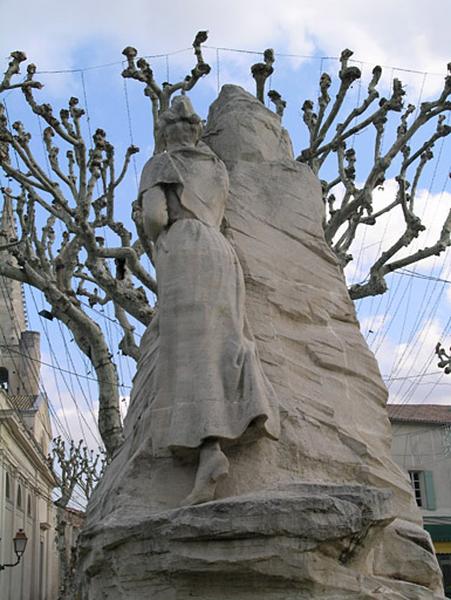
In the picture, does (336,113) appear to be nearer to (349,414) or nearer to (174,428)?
(349,414)

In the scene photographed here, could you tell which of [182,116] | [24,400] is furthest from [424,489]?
[24,400]

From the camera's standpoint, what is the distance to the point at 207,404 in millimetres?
5207

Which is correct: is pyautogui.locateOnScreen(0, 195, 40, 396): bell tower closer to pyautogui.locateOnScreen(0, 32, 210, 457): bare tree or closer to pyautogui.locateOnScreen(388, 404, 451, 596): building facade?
pyautogui.locateOnScreen(388, 404, 451, 596): building facade

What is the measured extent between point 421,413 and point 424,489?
141 inches

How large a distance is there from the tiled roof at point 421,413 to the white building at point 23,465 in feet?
45.3

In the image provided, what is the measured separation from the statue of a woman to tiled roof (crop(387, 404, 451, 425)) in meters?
27.1

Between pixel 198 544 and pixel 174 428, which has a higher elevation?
pixel 174 428

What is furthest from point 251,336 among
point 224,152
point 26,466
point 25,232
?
point 26,466

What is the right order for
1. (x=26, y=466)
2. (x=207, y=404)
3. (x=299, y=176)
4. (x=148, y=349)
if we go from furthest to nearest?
1. (x=26, y=466)
2. (x=299, y=176)
3. (x=148, y=349)
4. (x=207, y=404)

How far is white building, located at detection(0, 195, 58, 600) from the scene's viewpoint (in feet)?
120

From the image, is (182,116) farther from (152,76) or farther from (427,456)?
(427,456)

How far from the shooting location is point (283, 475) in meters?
5.35

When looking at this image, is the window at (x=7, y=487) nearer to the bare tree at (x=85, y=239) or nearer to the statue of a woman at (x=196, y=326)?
the bare tree at (x=85, y=239)

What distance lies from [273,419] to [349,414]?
0.93m
